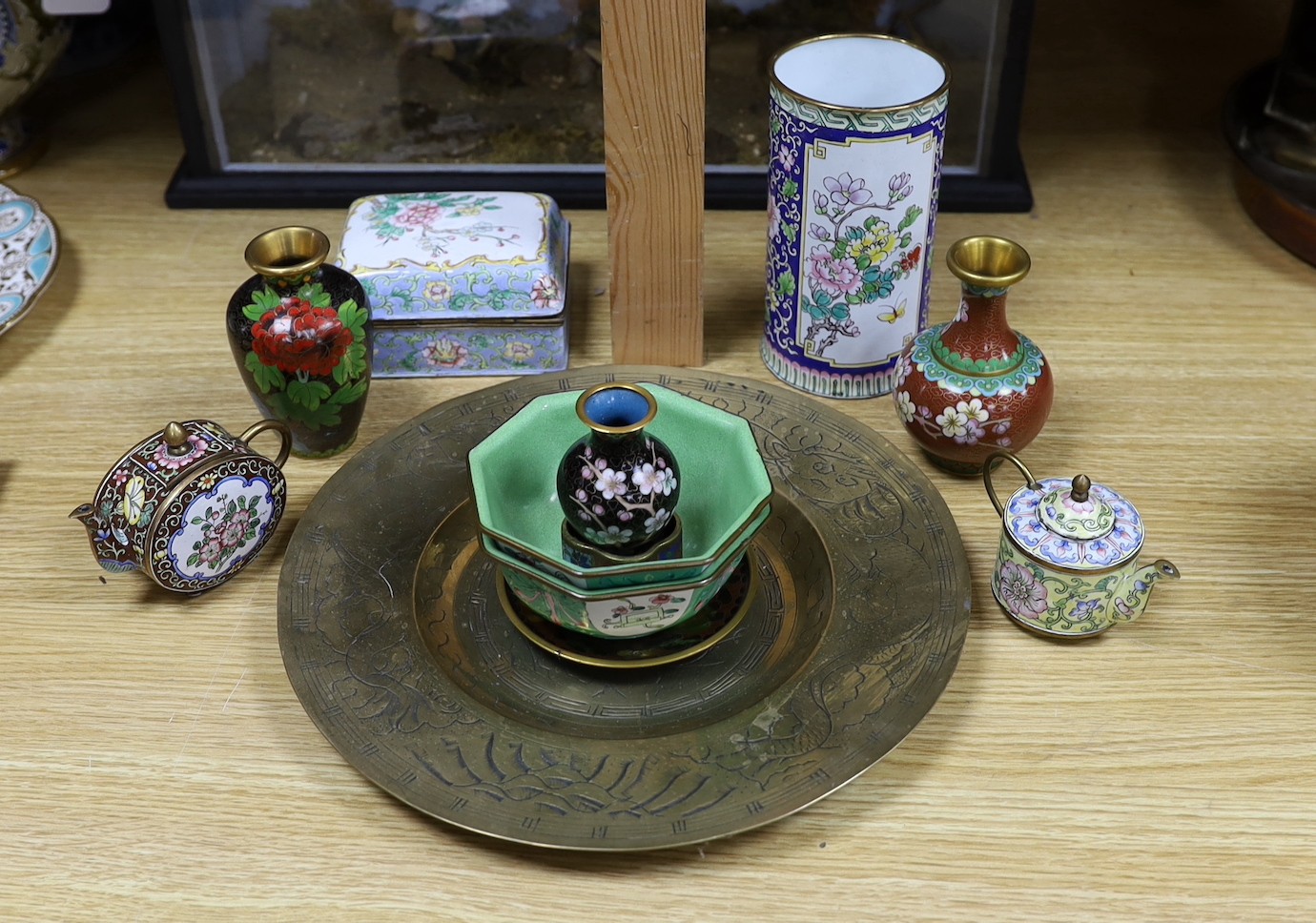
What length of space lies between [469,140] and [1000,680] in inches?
31.8

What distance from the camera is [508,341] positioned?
1.24 metres

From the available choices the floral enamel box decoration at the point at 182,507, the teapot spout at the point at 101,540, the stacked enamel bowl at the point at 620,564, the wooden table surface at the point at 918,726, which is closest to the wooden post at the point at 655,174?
the wooden table surface at the point at 918,726

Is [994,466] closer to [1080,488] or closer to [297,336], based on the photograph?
[1080,488]

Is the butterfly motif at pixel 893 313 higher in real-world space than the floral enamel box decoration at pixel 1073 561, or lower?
higher

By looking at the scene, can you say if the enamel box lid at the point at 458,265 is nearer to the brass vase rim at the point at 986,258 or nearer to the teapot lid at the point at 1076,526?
the brass vase rim at the point at 986,258

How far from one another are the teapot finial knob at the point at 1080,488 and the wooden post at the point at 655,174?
395mm

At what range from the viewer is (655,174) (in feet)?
3.83

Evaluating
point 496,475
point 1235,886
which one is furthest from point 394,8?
point 1235,886

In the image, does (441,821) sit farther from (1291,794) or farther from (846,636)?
(1291,794)

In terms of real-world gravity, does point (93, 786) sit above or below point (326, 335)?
below

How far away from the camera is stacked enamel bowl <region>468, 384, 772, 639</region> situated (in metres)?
0.89

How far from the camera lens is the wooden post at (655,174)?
110cm

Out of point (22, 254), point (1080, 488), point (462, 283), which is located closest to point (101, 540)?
point (462, 283)

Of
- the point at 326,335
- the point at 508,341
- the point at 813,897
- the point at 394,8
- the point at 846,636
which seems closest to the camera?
the point at 813,897
